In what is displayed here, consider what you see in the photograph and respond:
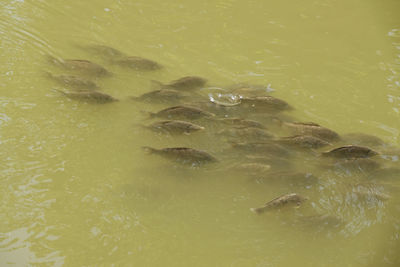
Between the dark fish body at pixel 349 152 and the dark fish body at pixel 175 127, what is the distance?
172 centimetres

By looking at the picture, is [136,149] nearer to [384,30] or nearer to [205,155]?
[205,155]

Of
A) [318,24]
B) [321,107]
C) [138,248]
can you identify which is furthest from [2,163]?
[318,24]

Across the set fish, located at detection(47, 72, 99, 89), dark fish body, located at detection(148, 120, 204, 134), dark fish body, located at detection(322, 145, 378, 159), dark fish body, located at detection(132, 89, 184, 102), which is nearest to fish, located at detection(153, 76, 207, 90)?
dark fish body, located at detection(132, 89, 184, 102)

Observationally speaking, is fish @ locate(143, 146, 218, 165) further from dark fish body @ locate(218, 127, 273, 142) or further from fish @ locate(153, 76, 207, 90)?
fish @ locate(153, 76, 207, 90)

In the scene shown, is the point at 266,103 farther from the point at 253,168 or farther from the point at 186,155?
the point at 186,155

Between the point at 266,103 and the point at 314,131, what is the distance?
0.97 metres

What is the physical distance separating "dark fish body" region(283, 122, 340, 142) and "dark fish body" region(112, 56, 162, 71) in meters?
2.65

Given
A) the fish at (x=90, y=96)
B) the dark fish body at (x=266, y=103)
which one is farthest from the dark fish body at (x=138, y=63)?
the dark fish body at (x=266, y=103)

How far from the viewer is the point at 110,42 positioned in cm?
836

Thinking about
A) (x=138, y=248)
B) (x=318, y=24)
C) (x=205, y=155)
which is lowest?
(x=138, y=248)

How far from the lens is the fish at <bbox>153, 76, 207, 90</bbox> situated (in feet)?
23.0

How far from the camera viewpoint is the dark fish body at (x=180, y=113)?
6117 mm

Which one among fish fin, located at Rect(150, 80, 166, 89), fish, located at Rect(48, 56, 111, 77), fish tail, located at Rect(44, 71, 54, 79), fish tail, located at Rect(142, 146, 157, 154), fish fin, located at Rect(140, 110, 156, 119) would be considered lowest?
fish tail, located at Rect(142, 146, 157, 154)

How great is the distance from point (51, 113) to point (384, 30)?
748 cm
